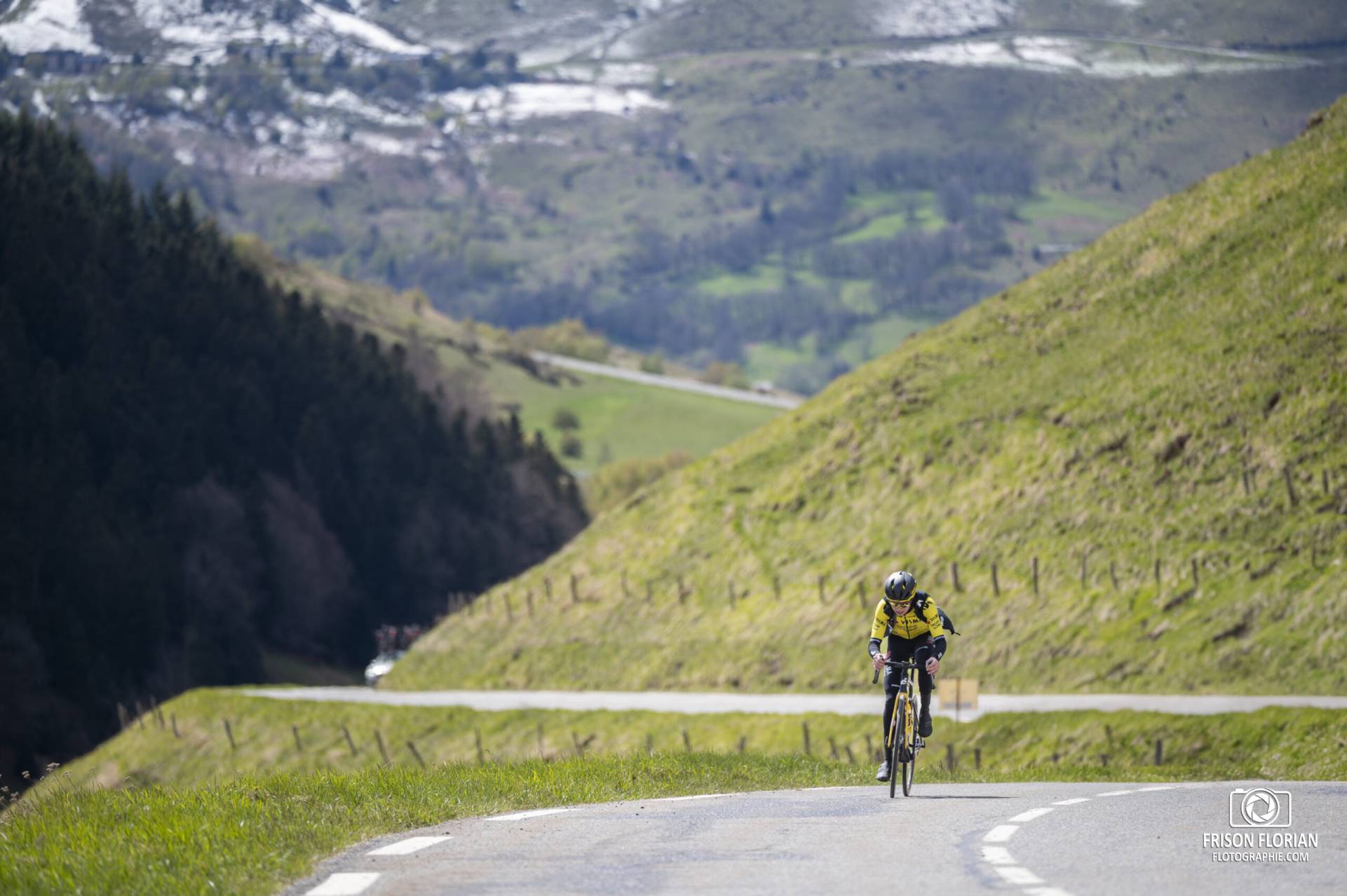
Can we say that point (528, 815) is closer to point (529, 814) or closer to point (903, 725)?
point (529, 814)

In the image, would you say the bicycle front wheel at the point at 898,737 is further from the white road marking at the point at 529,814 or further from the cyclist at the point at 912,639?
the white road marking at the point at 529,814

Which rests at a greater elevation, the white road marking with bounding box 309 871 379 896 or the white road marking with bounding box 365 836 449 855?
the white road marking with bounding box 309 871 379 896

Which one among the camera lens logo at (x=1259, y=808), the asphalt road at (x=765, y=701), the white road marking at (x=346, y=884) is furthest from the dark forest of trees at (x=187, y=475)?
the white road marking at (x=346, y=884)

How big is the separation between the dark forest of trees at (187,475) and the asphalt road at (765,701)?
2548cm

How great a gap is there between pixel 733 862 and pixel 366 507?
129 metres

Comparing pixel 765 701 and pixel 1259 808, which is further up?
pixel 1259 808

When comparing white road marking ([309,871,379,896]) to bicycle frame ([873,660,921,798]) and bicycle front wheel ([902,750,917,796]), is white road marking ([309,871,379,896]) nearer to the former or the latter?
bicycle frame ([873,660,921,798])

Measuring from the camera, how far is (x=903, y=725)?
19016 mm

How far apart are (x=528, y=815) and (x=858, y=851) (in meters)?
3.91

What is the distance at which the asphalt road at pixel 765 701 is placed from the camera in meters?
39.5

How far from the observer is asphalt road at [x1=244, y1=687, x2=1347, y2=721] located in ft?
129

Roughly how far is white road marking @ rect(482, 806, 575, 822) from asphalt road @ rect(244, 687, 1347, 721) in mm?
23162

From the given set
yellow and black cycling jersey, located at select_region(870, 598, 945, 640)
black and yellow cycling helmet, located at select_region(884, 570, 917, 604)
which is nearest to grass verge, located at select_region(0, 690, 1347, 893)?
yellow and black cycling jersey, located at select_region(870, 598, 945, 640)

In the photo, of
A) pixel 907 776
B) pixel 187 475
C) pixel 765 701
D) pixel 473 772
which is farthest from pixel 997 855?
pixel 187 475
